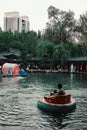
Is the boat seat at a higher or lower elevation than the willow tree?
lower

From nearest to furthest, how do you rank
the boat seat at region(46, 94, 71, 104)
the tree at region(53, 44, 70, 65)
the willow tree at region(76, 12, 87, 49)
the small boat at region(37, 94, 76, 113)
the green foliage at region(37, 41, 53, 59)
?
the small boat at region(37, 94, 76, 113) < the boat seat at region(46, 94, 71, 104) < the tree at region(53, 44, 70, 65) < the green foliage at region(37, 41, 53, 59) < the willow tree at region(76, 12, 87, 49)

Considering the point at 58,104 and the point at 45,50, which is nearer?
the point at 58,104

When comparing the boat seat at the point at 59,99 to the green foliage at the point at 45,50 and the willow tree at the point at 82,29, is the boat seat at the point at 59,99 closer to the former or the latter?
the green foliage at the point at 45,50

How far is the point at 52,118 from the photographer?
19375 millimetres

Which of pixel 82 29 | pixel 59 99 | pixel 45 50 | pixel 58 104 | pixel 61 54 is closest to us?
pixel 58 104

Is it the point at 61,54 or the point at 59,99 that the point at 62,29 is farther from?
the point at 59,99

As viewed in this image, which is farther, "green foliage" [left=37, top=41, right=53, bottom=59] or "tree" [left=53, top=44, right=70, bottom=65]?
"green foliage" [left=37, top=41, right=53, bottom=59]

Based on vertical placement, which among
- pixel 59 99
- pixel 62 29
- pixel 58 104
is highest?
pixel 62 29

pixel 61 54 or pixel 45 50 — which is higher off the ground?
pixel 45 50

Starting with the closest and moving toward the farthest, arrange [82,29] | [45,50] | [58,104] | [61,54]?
[58,104] < [61,54] < [45,50] < [82,29]

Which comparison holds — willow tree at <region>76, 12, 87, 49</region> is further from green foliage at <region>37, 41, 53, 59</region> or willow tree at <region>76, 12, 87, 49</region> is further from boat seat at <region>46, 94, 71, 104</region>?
boat seat at <region>46, 94, 71, 104</region>

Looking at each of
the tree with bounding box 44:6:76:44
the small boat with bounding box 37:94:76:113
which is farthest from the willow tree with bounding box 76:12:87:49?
the small boat with bounding box 37:94:76:113

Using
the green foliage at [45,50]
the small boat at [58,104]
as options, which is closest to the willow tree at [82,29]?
the green foliage at [45,50]

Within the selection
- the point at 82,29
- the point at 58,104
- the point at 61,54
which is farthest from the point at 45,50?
the point at 58,104
